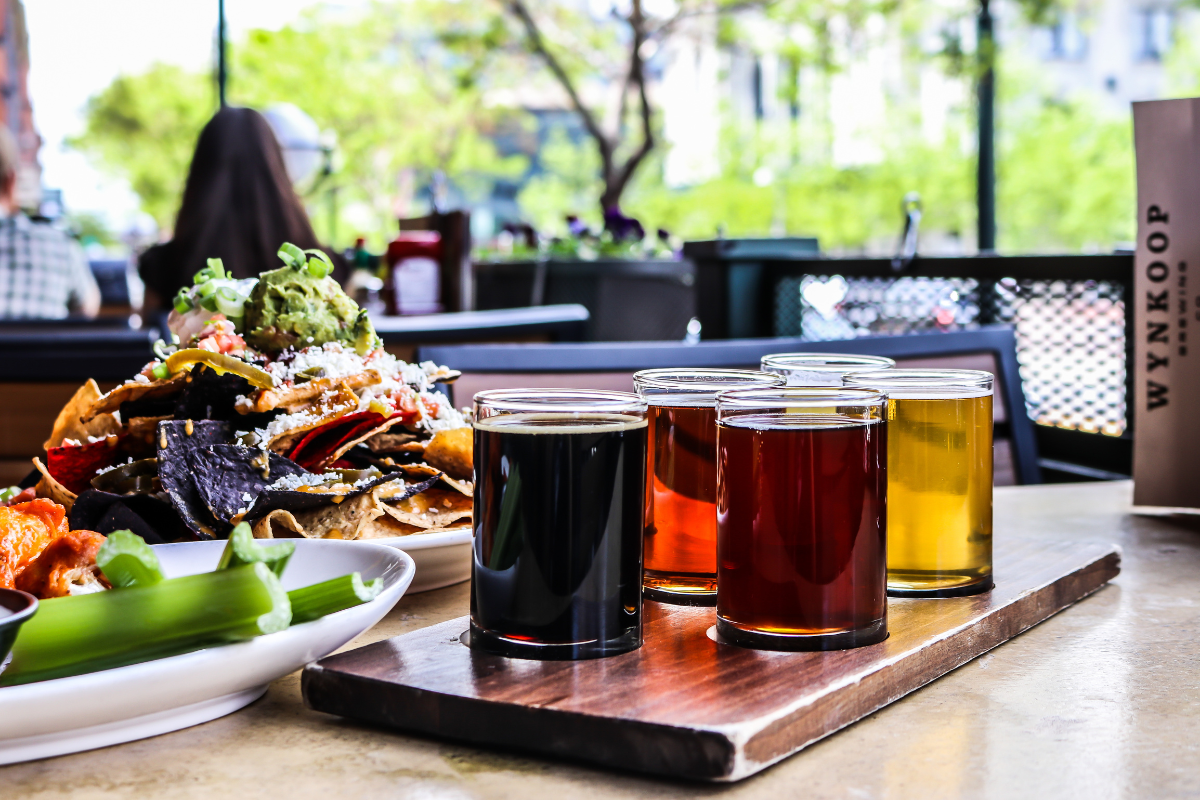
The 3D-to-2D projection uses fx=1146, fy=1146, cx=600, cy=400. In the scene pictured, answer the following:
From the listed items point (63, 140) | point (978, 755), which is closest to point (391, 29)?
point (63, 140)

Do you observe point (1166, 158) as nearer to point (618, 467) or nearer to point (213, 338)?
point (618, 467)

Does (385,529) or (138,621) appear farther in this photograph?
(385,529)

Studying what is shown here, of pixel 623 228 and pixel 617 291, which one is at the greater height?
pixel 623 228

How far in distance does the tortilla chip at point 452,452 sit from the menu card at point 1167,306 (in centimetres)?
94

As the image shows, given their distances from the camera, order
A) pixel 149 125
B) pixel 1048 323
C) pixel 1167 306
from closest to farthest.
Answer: pixel 1167 306
pixel 1048 323
pixel 149 125

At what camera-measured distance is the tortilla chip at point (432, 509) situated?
1042 mm

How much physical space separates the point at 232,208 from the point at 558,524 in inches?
137

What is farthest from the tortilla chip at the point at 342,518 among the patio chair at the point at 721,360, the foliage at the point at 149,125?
the foliage at the point at 149,125

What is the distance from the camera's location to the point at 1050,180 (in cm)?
2028

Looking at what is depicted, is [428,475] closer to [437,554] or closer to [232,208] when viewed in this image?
[437,554]

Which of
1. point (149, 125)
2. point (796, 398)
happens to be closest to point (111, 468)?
point (796, 398)

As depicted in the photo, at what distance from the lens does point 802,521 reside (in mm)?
804

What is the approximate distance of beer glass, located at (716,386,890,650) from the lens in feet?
2.63

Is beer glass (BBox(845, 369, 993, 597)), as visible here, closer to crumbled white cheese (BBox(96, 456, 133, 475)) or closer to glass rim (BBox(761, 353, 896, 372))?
glass rim (BBox(761, 353, 896, 372))
